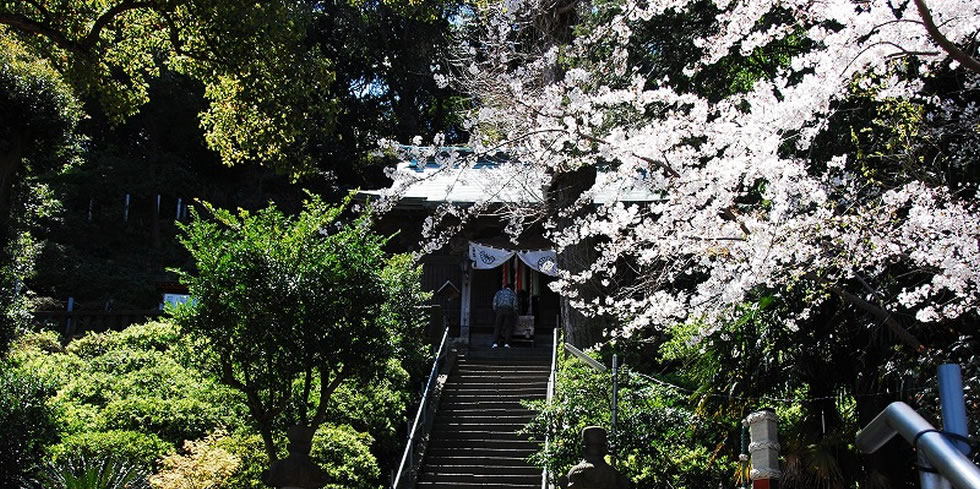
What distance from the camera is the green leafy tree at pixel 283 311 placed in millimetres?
9750

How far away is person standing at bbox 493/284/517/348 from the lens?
59.4 ft

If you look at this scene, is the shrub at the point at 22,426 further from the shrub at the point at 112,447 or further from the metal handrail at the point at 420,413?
the metal handrail at the point at 420,413

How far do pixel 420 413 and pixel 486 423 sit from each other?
3.98 ft

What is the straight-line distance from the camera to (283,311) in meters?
9.89

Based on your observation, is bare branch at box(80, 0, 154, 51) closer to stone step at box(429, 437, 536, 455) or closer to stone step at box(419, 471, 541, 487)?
stone step at box(419, 471, 541, 487)

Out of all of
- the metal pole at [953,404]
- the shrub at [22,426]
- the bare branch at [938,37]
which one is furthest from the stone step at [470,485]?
the metal pole at [953,404]

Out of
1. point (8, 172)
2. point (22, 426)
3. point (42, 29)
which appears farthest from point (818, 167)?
point (8, 172)

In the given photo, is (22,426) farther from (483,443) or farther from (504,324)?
(504,324)

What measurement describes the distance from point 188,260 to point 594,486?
65.4 feet

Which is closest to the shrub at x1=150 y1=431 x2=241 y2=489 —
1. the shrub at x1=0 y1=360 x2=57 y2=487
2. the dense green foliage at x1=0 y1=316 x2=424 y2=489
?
the dense green foliage at x1=0 y1=316 x2=424 y2=489

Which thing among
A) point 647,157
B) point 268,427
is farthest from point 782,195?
point 268,427

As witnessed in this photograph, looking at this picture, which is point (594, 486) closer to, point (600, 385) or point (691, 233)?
point (691, 233)

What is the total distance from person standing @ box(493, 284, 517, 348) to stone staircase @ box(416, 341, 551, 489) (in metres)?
0.78

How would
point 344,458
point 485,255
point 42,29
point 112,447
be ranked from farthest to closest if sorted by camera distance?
point 485,255
point 344,458
point 112,447
point 42,29
